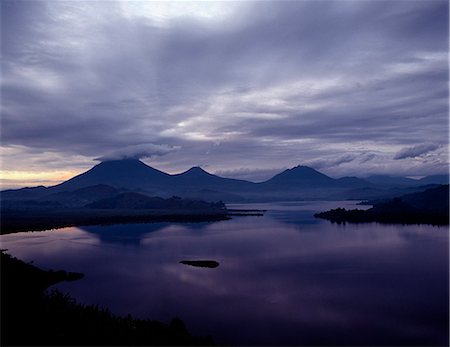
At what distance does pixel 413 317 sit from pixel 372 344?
8.12 metres

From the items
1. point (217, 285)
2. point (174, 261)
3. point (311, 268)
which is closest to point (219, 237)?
point (174, 261)

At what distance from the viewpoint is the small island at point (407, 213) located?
13438 cm

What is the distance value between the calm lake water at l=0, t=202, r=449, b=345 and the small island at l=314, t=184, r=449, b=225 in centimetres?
4291

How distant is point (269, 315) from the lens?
3644 centimetres

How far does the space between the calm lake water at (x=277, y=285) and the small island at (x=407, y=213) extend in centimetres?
4291

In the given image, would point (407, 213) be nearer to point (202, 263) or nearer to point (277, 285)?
point (202, 263)

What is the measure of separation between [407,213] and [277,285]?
11692cm

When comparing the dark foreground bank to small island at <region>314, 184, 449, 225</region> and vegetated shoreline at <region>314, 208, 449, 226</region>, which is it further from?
small island at <region>314, 184, 449, 225</region>

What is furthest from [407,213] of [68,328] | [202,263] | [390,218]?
[68,328]

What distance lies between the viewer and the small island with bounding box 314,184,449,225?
5290 inches

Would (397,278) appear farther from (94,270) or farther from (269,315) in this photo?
(94,270)

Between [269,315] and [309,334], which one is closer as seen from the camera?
[309,334]

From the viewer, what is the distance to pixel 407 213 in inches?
5709

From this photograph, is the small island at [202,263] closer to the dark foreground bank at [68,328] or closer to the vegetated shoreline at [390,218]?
the dark foreground bank at [68,328]
